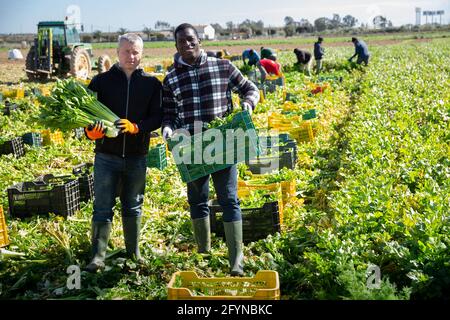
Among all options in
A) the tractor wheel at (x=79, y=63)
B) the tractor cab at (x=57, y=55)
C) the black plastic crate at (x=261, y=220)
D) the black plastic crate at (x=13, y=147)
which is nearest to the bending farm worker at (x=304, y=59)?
the tractor cab at (x=57, y=55)

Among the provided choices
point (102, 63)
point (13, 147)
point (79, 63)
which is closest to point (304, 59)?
point (102, 63)

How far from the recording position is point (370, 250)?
4133 mm

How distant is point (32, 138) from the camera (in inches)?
357

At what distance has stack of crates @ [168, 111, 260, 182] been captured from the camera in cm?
418

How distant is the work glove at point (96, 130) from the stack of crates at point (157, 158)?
320cm

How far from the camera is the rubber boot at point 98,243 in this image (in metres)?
4.51

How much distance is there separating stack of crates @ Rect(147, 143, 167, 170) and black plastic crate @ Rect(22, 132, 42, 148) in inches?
97.3

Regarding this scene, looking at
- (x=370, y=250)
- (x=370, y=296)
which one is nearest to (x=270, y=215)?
(x=370, y=250)

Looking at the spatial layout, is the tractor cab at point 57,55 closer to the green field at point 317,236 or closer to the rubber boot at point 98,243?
the green field at point 317,236

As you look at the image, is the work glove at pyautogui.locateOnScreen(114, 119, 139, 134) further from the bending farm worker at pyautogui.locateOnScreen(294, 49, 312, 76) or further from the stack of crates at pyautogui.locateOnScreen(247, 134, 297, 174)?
the bending farm worker at pyautogui.locateOnScreen(294, 49, 312, 76)

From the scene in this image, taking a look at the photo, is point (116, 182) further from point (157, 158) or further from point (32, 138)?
point (32, 138)

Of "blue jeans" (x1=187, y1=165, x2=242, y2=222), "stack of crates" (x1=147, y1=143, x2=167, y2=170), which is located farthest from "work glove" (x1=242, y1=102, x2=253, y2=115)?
"stack of crates" (x1=147, y1=143, x2=167, y2=170)

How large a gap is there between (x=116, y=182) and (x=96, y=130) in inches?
20.6
